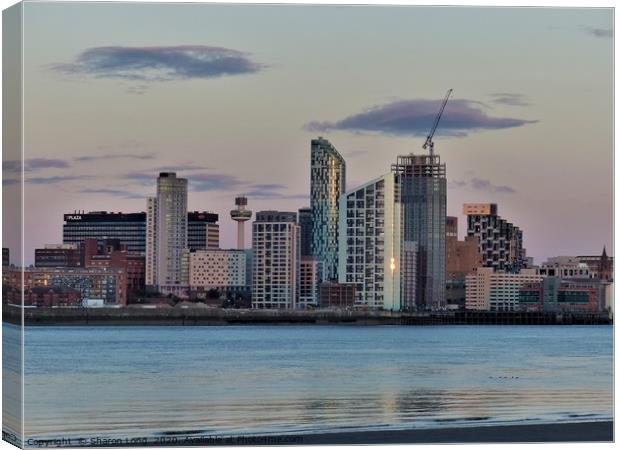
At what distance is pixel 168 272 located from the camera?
2189 inches

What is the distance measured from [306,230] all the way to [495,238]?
1702cm

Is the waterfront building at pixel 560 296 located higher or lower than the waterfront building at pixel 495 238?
lower

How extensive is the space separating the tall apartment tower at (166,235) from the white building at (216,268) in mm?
513

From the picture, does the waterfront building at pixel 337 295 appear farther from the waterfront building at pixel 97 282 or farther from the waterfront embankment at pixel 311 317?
the waterfront building at pixel 97 282

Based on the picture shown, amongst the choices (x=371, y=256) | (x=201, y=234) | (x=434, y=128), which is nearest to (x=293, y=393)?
(x=434, y=128)

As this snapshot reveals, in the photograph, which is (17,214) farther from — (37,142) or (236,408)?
(236,408)

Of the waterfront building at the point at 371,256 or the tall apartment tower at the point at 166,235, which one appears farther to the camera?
the waterfront building at the point at 371,256

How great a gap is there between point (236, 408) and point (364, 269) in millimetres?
34810

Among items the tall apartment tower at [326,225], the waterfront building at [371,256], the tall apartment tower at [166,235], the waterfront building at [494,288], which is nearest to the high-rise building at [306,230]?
the tall apartment tower at [326,225]

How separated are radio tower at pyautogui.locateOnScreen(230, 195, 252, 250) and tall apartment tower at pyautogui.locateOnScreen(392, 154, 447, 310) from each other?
3.00 metres

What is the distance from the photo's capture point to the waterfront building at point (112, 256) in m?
44.2

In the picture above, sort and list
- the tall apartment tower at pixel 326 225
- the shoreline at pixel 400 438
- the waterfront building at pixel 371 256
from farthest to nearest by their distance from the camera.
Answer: the waterfront building at pixel 371 256 < the tall apartment tower at pixel 326 225 < the shoreline at pixel 400 438

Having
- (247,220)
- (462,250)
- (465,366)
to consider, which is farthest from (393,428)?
(462,250)

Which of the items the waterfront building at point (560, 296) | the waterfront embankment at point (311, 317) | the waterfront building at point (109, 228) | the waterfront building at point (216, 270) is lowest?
the waterfront embankment at point (311, 317)
